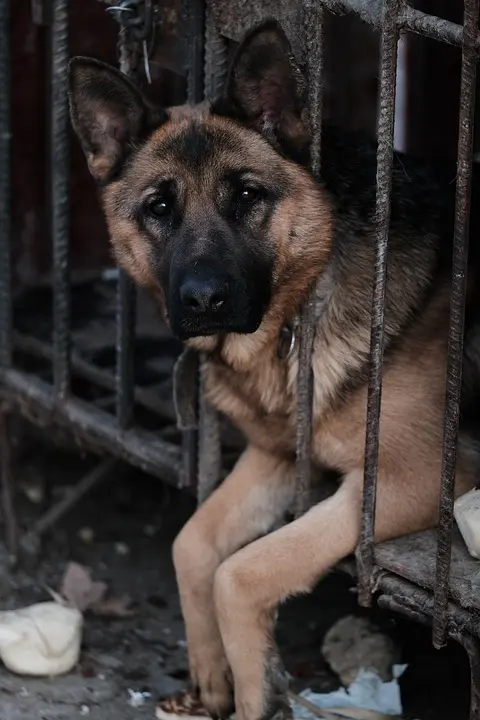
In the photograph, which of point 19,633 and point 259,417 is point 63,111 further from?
point 19,633

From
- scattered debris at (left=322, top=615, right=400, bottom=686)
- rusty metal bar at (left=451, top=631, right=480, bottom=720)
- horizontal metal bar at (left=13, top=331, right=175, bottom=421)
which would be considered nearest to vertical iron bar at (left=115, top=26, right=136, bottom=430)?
horizontal metal bar at (left=13, top=331, right=175, bottom=421)

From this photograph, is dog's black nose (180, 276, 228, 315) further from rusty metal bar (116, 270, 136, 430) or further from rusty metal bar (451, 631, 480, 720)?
rusty metal bar (451, 631, 480, 720)

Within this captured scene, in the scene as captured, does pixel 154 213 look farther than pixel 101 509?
No

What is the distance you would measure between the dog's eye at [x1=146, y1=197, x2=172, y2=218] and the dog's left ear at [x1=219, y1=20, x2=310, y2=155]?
29 cm

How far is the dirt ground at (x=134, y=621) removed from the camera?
370 centimetres

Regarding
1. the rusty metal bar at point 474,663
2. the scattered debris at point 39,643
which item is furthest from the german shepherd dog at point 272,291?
the scattered debris at point 39,643

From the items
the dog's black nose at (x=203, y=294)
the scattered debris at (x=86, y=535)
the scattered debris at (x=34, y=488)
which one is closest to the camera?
the dog's black nose at (x=203, y=294)

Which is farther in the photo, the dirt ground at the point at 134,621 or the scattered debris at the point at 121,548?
the scattered debris at the point at 121,548

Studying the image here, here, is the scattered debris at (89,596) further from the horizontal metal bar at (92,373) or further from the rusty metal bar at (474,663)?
the rusty metal bar at (474,663)

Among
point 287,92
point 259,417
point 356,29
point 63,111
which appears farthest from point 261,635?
point 356,29

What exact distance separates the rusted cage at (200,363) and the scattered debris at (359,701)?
0.50m

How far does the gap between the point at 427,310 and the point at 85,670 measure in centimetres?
158

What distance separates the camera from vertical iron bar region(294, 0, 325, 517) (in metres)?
3.11

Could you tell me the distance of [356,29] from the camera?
5926 millimetres
